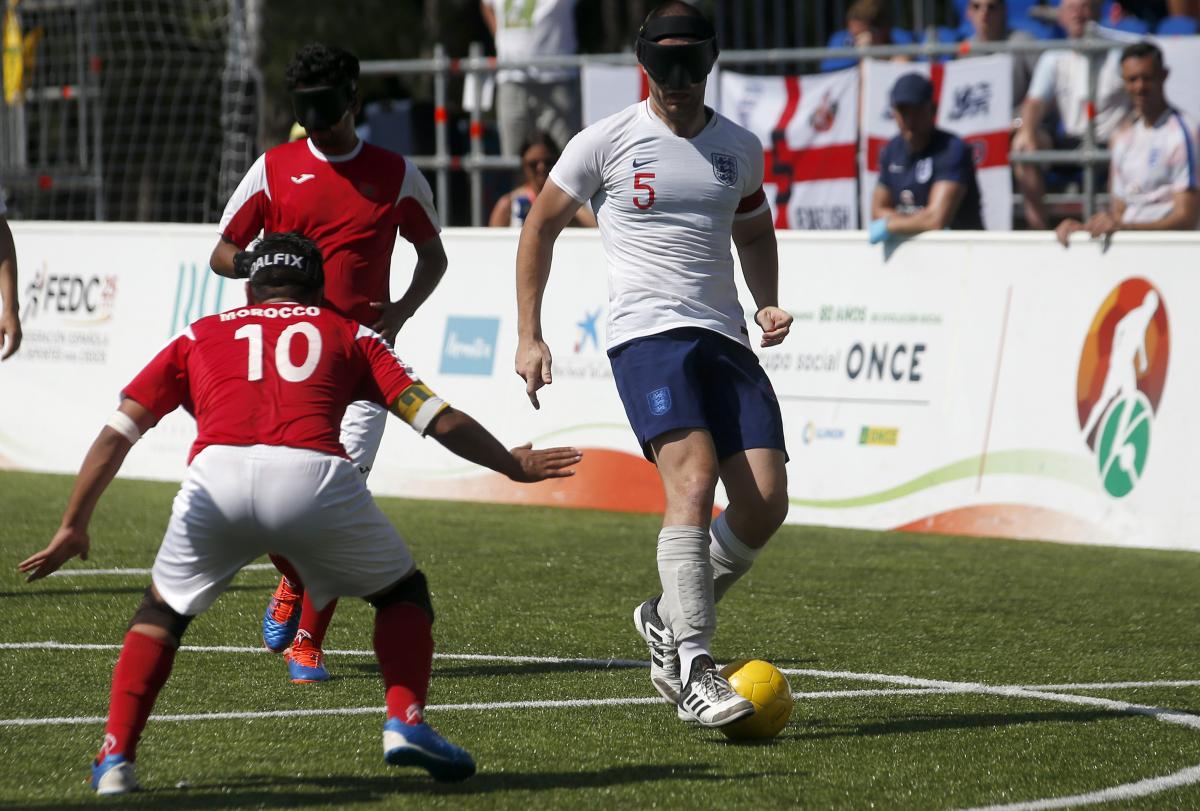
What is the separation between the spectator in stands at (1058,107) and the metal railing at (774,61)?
12cm

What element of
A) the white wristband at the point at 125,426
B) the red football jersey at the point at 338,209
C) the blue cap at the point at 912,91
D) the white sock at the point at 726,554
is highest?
the blue cap at the point at 912,91

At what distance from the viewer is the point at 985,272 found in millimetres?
11484

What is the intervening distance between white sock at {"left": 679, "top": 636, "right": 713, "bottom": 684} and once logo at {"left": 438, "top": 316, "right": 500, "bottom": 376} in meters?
7.00

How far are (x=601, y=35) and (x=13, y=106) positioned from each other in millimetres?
16120

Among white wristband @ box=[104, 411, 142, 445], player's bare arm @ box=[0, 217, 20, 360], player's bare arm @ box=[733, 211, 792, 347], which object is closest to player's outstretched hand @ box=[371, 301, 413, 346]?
player's bare arm @ box=[733, 211, 792, 347]

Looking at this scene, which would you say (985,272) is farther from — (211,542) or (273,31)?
(273,31)

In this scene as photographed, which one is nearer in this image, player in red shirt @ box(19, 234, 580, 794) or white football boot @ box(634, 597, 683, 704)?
player in red shirt @ box(19, 234, 580, 794)

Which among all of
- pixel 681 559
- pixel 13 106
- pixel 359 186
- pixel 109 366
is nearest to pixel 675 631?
pixel 681 559

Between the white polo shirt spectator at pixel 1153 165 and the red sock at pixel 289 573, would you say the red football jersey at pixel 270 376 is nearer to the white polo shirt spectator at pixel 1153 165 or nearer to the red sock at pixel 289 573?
the red sock at pixel 289 573

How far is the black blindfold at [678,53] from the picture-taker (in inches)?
246

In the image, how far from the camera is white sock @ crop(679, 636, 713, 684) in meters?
6.09

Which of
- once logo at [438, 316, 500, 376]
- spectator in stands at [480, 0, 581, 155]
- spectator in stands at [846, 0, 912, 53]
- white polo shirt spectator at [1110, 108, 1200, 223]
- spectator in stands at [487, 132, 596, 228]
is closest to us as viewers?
white polo shirt spectator at [1110, 108, 1200, 223]

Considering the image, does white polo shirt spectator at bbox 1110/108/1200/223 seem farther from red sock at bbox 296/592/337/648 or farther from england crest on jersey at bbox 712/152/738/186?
Answer: red sock at bbox 296/592/337/648

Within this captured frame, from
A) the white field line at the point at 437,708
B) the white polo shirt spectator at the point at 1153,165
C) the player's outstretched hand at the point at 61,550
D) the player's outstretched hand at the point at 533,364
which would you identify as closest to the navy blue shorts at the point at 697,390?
the player's outstretched hand at the point at 533,364
